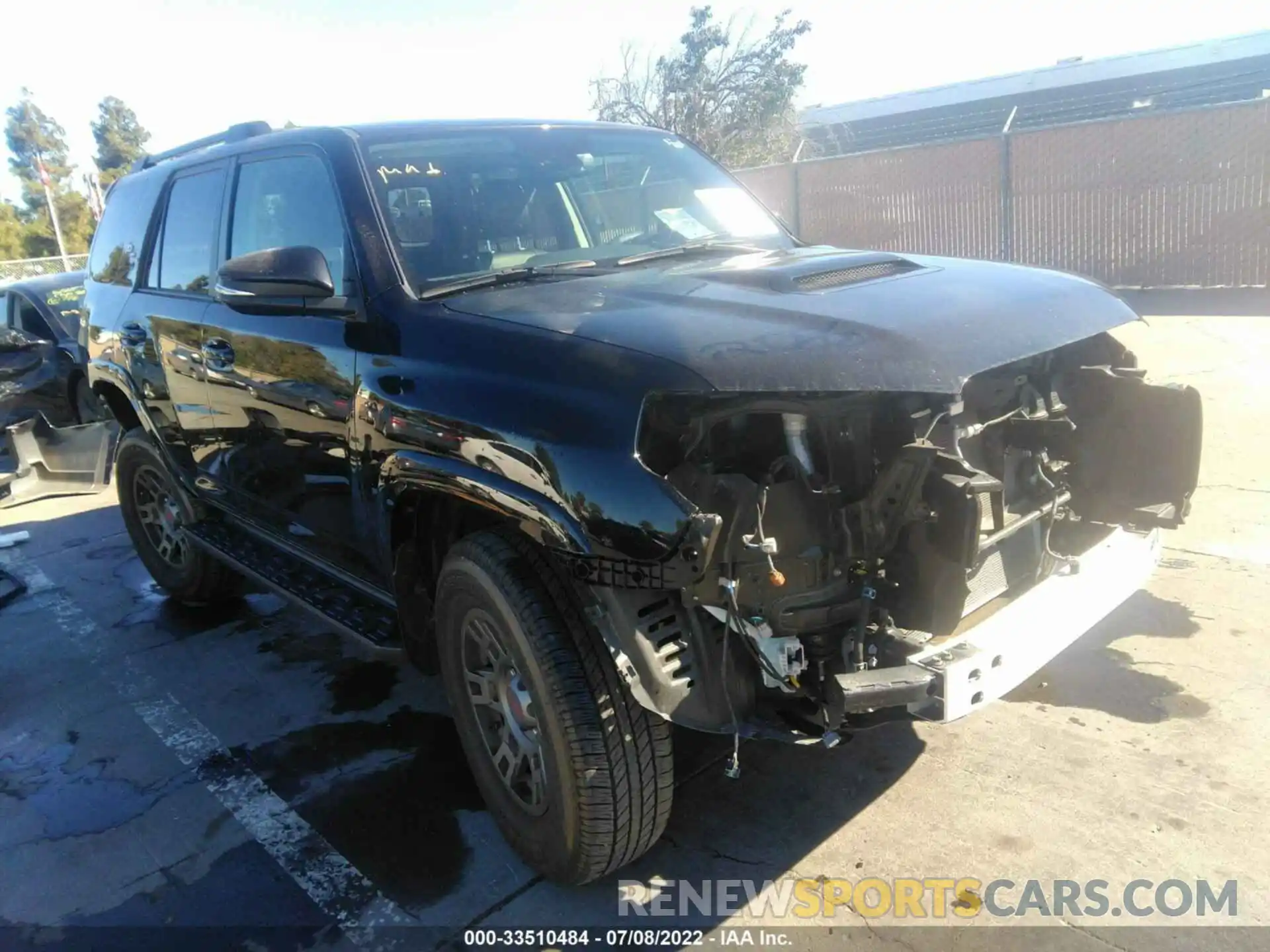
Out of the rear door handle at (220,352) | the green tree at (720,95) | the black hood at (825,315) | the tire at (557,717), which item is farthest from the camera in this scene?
the green tree at (720,95)

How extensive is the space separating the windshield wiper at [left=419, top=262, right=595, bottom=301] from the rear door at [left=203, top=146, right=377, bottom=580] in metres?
0.30

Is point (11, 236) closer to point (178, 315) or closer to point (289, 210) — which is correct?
point (178, 315)

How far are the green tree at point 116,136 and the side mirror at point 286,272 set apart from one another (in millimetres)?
60494

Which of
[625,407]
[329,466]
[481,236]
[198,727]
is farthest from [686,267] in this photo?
[198,727]

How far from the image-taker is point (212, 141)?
450cm

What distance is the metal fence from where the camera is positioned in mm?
11977

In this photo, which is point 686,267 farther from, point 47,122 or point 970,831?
point 47,122

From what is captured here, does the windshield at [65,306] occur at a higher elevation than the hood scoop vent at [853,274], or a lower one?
lower

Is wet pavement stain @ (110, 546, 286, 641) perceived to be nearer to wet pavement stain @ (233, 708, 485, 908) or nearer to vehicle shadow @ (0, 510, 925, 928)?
vehicle shadow @ (0, 510, 925, 928)

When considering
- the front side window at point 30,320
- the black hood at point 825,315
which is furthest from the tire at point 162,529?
the front side window at point 30,320

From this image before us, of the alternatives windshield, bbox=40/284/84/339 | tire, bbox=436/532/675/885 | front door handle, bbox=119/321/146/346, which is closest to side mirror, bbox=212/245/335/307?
tire, bbox=436/532/675/885

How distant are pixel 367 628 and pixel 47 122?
61.5 meters

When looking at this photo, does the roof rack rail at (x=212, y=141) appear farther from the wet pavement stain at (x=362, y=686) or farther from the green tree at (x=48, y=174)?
the green tree at (x=48, y=174)

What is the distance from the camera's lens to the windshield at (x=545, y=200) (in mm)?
3180
